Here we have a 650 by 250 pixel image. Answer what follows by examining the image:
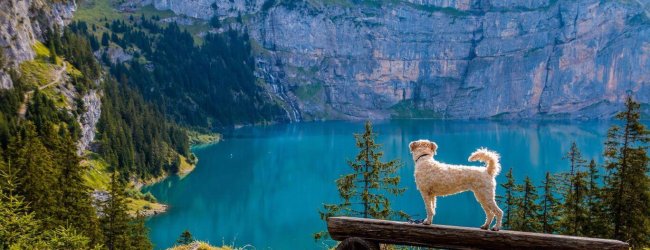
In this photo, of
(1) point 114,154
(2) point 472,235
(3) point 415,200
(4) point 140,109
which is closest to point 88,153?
(1) point 114,154

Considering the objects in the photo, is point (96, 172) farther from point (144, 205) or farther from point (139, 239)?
A: point (139, 239)

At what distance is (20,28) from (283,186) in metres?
55.7

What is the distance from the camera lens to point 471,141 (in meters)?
166

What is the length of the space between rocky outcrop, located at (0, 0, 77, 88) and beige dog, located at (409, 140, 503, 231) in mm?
73436

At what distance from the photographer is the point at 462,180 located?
7.82m

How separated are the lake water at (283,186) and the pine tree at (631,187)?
894 cm

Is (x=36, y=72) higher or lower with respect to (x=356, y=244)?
lower

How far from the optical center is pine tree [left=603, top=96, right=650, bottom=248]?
65.4ft

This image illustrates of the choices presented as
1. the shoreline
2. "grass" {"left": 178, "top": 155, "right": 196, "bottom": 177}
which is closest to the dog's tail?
the shoreline

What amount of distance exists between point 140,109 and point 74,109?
1710 inches

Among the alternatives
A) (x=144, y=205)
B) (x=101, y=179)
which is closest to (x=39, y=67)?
(x=101, y=179)

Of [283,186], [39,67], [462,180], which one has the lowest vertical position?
[283,186]

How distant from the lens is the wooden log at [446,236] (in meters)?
6.72

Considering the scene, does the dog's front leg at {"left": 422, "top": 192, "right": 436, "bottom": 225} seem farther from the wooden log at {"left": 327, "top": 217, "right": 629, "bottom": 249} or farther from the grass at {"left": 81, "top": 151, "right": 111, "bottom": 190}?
the grass at {"left": 81, "top": 151, "right": 111, "bottom": 190}
